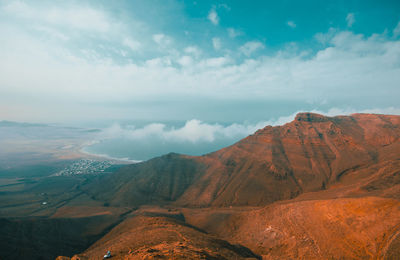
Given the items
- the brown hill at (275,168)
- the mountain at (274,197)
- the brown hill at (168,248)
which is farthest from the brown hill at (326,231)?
the brown hill at (275,168)

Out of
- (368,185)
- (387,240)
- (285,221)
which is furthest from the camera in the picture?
(368,185)

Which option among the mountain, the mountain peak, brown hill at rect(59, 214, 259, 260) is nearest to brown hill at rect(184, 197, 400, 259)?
the mountain

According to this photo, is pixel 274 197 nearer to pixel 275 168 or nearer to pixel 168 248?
pixel 275 168

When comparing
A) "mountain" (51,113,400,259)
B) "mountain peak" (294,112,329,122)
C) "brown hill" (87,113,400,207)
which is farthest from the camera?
"mountain peak" (294,112,329,122)

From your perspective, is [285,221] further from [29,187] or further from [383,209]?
[29,187]

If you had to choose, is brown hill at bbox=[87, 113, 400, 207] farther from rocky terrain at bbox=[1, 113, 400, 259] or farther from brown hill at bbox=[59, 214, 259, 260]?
brown hill at bbox=[59, 214, 259, 260]

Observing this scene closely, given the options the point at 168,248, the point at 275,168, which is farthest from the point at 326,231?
the point at 275,168

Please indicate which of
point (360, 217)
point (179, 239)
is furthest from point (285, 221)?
point (179, 239)
